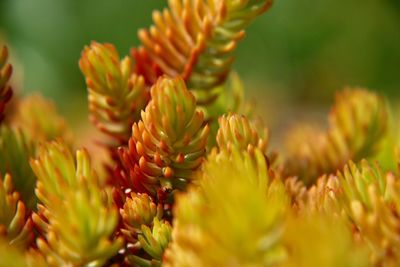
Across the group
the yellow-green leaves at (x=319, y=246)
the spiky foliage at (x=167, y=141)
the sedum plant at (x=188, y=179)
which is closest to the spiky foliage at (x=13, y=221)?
the sedum plant at (x=188, y=179)

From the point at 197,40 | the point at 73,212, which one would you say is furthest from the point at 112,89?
the point at 73,212

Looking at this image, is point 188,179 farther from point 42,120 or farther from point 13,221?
point 42,120

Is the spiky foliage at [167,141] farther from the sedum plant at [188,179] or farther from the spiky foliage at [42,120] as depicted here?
the spiky foliage at [42,120]

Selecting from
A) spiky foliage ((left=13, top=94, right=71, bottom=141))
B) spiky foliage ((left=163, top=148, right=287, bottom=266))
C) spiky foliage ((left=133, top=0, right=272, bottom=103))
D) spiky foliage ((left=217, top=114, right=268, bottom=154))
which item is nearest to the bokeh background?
spiky foliage ((left=13, top=94, right=71, bottom=141))

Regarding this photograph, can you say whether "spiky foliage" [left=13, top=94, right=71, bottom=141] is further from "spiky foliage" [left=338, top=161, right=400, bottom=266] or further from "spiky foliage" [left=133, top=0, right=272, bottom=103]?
"spiky foliage" [left=338, top=161, right=400, bottom=266]

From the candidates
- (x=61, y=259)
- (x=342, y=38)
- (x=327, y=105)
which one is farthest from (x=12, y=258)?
(x=342, y=38)

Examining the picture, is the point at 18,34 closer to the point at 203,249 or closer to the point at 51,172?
the point at 51,172

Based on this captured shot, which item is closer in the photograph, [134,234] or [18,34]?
[134,234]
